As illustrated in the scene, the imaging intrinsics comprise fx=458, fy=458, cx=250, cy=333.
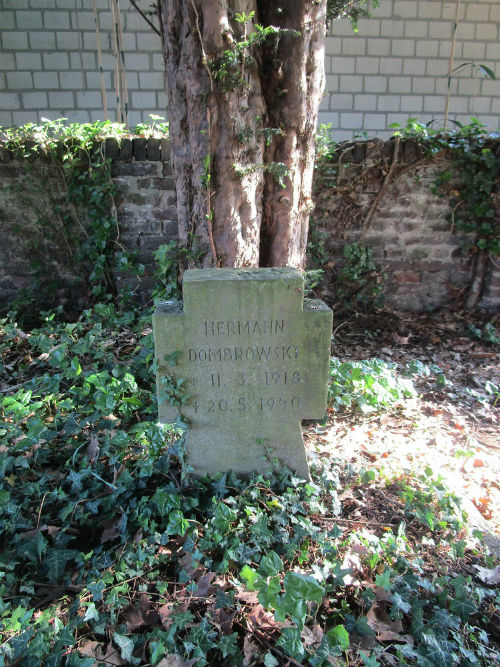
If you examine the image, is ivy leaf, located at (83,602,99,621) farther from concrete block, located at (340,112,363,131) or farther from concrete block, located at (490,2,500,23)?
concrete block, located at (490,2,500,23)

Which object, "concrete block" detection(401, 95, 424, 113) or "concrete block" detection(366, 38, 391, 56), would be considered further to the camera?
"concrete block" detection(401, 95, 424, 113)

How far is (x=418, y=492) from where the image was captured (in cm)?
223

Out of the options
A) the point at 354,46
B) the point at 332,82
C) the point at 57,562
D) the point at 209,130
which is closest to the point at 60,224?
the point at 209,130

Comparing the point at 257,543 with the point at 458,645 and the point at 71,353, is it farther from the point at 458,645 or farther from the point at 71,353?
the point at 71,353

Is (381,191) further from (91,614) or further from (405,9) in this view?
(405,9)

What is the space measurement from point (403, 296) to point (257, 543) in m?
3.77

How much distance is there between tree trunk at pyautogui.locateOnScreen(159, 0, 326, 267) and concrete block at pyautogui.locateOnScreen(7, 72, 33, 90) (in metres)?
5.58

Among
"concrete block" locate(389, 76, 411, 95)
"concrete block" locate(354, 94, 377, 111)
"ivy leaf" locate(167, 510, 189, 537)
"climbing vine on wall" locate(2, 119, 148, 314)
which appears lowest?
"ivy leaf" locate(167, 510, 189, 537)

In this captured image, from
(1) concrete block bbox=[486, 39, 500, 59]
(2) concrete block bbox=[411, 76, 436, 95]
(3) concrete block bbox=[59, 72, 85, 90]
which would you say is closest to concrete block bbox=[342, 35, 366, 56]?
(2) concrete block bbox=[411, 76, 436, 95]

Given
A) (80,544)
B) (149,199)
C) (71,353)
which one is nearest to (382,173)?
(149,199)

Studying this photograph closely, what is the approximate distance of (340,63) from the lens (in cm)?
739

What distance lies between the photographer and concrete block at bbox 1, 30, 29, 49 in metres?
6.99

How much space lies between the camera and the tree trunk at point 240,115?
2.62m

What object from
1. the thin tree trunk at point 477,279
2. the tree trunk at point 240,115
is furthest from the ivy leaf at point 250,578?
the thin tree trunk at point 477,279
